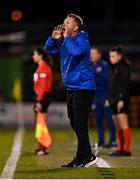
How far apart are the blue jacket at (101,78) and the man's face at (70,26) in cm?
528

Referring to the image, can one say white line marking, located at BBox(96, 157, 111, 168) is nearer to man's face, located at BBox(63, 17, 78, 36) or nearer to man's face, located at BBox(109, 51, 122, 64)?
man's face, located at BBox(63, 17, 78, 36)

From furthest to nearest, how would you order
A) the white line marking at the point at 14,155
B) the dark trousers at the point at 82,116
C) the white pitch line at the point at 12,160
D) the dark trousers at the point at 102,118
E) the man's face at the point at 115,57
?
the dark trousers at the point at 102,118
the man's face at the point at 115,57
the dark trousers at the point at 82,116
the white line marking at the point at 14,155
the white pitch line at the point at 12,160

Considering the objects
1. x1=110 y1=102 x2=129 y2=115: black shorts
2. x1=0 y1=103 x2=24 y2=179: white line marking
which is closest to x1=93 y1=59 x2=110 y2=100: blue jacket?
x1=0 y1=103 x2=24 y2=179: white line marking

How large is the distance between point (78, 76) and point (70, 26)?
67 cm

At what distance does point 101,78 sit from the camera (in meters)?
15.9

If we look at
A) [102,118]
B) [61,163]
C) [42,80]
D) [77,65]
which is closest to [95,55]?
[102,118]

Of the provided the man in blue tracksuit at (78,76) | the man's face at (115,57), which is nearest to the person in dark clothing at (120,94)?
the man's face at (115,57)

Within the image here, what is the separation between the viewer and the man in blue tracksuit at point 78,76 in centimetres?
1058

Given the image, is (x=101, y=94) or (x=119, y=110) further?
(x=101, y=94)

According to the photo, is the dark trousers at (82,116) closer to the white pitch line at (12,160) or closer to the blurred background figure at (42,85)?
the white pitch line at (12,160)

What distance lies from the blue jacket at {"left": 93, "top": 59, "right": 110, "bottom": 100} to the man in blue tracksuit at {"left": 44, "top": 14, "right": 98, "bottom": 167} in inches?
201

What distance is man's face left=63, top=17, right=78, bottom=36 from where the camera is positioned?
1056 cm

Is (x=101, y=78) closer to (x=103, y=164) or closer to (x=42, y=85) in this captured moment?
(x=42, y=85)

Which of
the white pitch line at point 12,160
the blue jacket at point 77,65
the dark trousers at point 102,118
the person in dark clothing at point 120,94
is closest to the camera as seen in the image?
the white pitch line at point 12,160
